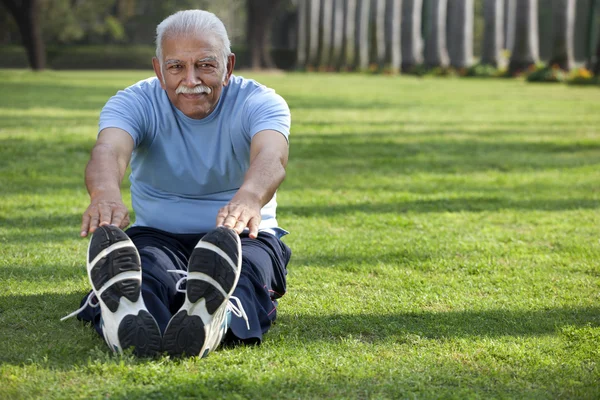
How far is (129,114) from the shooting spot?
3.75m

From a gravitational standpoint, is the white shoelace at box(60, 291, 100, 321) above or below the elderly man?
below

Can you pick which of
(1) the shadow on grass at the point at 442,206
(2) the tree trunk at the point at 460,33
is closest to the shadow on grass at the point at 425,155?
(1) the shadow on grass at the point at 442,206

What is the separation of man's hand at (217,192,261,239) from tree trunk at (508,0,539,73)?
84.2ft

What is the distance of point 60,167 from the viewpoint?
8203 mm

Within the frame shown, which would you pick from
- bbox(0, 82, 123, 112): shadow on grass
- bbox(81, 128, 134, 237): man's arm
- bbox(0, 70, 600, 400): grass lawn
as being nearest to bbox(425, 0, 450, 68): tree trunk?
→ bbox(0, 82, 123, 112): shadow on grass

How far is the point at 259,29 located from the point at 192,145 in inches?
1666

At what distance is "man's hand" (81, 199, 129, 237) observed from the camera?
317 centimetres

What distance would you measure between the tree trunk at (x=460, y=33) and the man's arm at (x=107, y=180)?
95.7 feet

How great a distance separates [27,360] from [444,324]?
1.72 meters

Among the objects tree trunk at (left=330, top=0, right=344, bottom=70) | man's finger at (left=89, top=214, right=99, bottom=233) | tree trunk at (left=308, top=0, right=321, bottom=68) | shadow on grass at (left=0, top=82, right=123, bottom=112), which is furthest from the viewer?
tree trunk at (left=308, top=0, right=321, bottom=68)

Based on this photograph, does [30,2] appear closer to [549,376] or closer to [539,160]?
[539,160]

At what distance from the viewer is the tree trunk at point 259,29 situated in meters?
45.0

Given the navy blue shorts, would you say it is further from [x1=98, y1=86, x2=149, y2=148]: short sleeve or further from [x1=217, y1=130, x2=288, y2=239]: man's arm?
[x1=98, y1=86, x2=149, y2=148]: short sleeve

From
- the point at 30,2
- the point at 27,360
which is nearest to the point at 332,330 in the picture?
the point at 27,360
